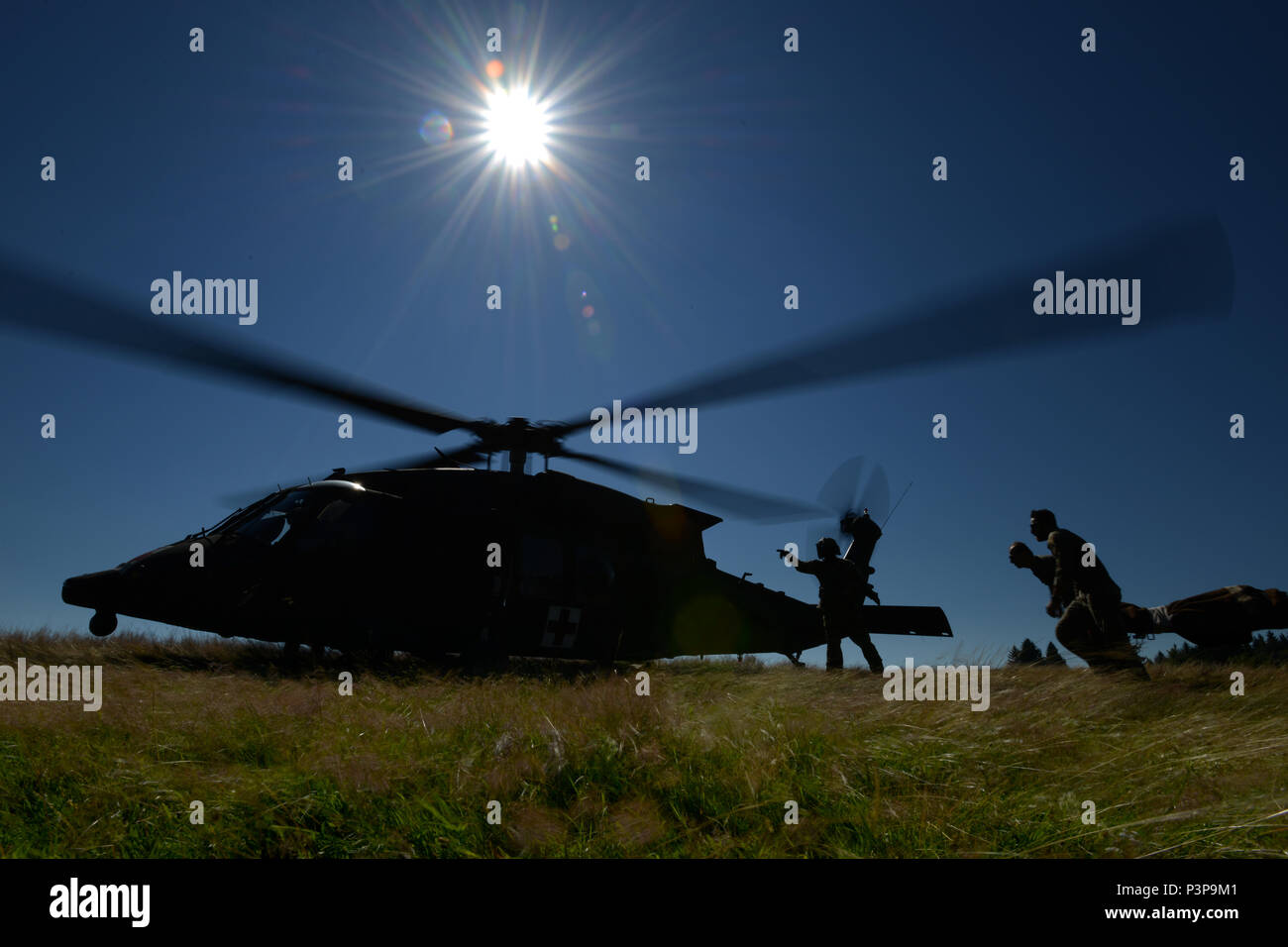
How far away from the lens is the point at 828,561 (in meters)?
Result: 10.1

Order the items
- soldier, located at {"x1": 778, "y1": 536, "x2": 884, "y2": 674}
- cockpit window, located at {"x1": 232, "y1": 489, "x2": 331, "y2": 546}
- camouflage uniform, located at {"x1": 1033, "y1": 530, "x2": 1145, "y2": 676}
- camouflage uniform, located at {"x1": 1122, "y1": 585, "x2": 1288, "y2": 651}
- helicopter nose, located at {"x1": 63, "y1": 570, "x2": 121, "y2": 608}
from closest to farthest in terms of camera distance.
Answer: camouflage uniform, located at {"x1": 1122, "y1": 585, "x2": 1288, "y2": 651}
camouflage uniform, located at {"x1": 1033, "y1": 530, "x2": 1145, "y2": 676}
helicopter nose, located at {"x1": 63, "y1": 570, "x2": 121, "y2": 608}
cockpit window, located at {"x1": 232, "y1": 489, "x2": 331, "y2": 546}
soldier, located at {"x1": 778, "y1": 536, "x2": 884, "y2": 674}

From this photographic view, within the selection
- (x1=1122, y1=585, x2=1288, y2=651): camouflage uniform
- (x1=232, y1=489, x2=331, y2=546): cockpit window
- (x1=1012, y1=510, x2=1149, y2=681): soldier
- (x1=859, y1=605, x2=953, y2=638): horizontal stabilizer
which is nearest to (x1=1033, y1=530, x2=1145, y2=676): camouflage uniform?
(x1=1012, y1=510, x2=1149, y2=681): soldier

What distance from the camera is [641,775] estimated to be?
3676 millimetres

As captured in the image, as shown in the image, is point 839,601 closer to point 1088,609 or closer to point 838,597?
point 838,597

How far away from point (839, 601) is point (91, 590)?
9581mm

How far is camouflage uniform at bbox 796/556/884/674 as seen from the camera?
10.1m

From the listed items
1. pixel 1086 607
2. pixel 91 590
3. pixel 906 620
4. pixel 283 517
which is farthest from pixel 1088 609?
pixel 91 590

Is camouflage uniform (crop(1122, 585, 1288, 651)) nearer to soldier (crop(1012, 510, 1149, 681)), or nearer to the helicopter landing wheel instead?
soldier (crop(1012, 510, 1149, 681))

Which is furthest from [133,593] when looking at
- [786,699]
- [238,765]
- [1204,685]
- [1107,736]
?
[1204,685]

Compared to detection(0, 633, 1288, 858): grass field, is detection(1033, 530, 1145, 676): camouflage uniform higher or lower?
higher

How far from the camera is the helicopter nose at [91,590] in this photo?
7484 mm

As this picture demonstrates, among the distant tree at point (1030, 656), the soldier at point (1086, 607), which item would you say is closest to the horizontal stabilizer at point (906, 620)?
the distant tree at point (1030, 656)
